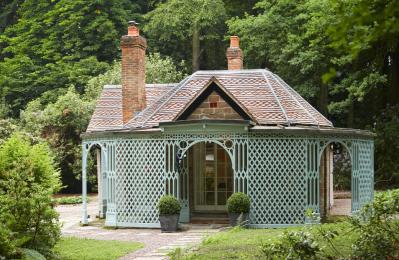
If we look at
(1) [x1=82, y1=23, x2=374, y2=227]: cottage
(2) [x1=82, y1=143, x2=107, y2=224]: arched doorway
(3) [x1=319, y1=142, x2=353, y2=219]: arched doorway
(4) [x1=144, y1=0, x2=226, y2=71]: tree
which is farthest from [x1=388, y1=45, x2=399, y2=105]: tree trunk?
(2) [x1=82, y1=143, x2=107, y2=224]: arched doorway

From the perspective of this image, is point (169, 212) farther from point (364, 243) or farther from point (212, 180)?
point (364, 243)

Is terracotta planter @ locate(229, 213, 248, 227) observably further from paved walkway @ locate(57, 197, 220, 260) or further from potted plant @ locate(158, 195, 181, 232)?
potted plant @ locate(158, 195, 181, 232)

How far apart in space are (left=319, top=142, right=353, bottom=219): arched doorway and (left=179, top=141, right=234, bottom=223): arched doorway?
8.85 ft

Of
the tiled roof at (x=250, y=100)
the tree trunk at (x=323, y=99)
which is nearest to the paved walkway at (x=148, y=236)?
the tiled roof at (x=250, y=100)

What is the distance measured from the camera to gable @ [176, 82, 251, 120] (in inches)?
696

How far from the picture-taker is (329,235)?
908 centimetres

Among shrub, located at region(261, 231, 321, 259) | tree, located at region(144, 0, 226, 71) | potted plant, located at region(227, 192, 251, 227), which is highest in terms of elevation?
tree, located at region(144, 0, 226, 71)

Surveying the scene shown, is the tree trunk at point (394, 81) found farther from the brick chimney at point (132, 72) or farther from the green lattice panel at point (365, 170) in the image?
the brick chimney at point (132, 72)

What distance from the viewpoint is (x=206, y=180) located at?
18.5 metres

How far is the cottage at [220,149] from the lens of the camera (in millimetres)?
16469

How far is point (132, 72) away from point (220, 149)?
11.8ft

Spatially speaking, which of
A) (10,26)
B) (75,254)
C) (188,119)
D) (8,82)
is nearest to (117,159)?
(188,119)

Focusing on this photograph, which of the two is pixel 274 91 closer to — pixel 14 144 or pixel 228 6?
pixel 14 144

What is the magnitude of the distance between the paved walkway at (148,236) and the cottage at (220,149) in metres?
0.59
